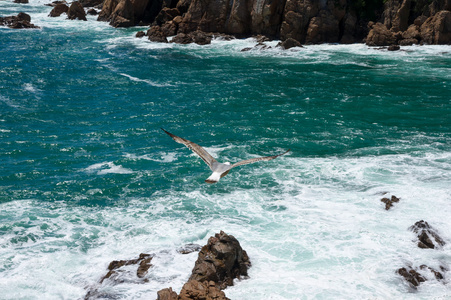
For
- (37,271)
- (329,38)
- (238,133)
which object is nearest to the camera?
(37,271)

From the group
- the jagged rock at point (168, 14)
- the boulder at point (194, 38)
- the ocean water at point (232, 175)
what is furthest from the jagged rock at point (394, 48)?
the jagged rock at point (168, 14)

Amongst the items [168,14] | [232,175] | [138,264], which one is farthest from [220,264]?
[168,14]

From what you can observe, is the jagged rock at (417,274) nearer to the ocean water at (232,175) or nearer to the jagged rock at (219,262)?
the ocean water at (232,175)

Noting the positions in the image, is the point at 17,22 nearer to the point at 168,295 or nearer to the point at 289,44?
the point at 289,44

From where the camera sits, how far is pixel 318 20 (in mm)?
46844

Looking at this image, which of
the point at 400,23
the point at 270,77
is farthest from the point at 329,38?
the point at 270,77

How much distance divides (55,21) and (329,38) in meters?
39.2

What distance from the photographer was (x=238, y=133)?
24.5 metres

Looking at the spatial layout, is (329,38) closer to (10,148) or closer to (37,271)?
(10,148)

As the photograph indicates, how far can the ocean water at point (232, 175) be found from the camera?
13375mm

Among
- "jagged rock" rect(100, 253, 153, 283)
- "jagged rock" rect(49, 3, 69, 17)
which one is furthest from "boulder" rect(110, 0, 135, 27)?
"jagged rock" rect(100, 253, 153, 283)

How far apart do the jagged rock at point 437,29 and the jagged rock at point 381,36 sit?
2.71 m

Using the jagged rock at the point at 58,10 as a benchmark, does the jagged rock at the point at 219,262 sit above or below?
below

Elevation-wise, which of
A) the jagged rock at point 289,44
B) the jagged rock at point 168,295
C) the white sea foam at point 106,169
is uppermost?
the jagged rock at point 289,44
